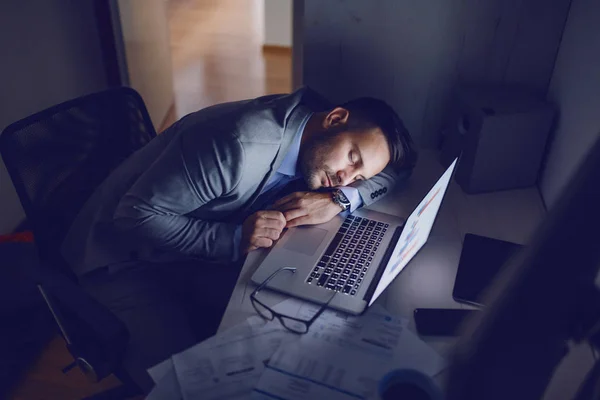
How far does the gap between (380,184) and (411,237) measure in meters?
0.42

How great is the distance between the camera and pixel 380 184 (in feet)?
5.08

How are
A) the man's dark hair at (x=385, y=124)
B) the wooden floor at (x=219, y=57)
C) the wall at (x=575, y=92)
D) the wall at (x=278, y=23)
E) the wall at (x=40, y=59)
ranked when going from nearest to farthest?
the wall at (x=575, y=92) → the man's dark hair at (x=385, y=124) → the wall at (x=40, y=59) → the wooden floor at (x=219, y=57) → the wall at (x=278, y=23)

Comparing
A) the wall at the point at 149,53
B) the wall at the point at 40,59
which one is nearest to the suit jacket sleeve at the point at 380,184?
the wall at the point at 40,59

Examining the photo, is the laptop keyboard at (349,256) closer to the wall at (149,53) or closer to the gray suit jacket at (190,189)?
the gray suit jacket at (190,189)

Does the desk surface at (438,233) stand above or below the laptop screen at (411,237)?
below

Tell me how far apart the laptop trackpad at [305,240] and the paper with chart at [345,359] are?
23 centimetres

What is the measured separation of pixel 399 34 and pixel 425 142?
15.7 inches

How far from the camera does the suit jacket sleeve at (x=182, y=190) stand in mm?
1300

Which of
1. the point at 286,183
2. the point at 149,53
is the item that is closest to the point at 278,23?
the point at 149,53

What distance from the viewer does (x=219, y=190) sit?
4.46ft

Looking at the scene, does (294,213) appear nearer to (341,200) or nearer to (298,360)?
(341,200)

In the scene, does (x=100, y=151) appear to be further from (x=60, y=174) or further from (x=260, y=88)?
(x=260, y=88)

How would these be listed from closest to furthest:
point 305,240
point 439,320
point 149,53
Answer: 1. point 439,320
2. point 305,240
3. point 149,53

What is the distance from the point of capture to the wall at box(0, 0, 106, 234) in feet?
7.54
